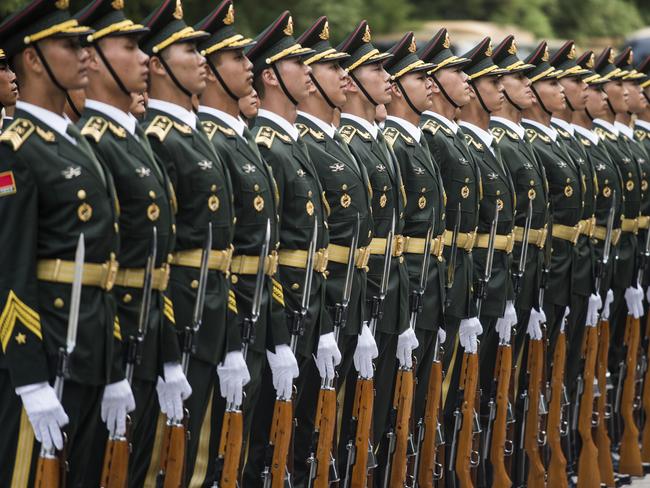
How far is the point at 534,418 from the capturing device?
26.9 ft

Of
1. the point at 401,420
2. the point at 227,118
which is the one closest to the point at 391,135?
the point at 401,420

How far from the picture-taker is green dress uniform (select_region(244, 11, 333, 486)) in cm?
609

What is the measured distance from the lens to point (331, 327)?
6371 millimetres

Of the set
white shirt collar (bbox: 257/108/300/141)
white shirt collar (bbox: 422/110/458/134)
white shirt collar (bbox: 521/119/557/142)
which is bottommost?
white shirt collar (bbox: 257/108/300/141)

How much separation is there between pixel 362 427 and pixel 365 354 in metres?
0.33

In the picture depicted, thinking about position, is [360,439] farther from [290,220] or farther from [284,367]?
[290,220]

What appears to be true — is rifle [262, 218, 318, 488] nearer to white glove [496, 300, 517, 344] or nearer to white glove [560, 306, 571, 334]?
white glove [496, 300, 517, 344]

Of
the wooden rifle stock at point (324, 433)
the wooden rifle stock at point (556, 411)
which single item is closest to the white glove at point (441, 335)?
the wooden rifle stock at point (556, 411)

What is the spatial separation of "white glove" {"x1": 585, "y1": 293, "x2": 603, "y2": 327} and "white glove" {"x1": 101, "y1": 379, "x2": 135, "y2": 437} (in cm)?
453

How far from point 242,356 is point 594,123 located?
4.81m

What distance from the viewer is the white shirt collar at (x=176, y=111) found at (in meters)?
5.47

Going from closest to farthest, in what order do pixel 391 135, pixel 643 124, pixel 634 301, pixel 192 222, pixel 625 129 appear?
pixel 192 222, pixel 391 135, pixel 634 301, pixel 625 129, pixel 643 124

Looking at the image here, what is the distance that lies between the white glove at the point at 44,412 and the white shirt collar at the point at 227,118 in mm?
1594

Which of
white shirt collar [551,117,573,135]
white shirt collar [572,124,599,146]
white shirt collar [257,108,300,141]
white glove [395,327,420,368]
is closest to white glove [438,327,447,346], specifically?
white glove [395,327,420,368]
